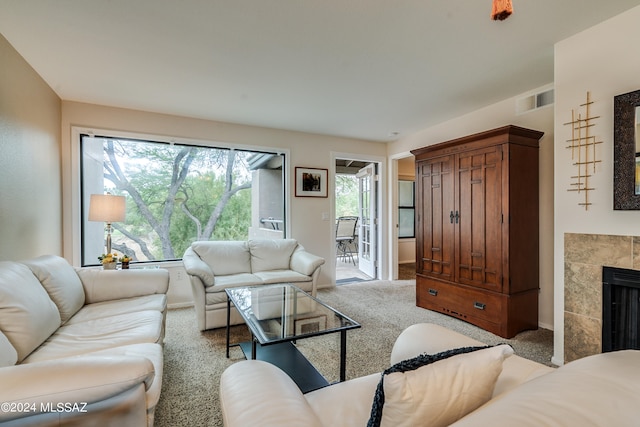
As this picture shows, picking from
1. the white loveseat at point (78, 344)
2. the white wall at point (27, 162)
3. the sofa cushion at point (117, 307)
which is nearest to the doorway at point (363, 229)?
the sofa cushion at point (117, 307)

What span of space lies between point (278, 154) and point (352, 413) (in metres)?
3.86

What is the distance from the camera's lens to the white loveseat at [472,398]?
0.53 meters

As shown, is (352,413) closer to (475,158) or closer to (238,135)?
(475,158)

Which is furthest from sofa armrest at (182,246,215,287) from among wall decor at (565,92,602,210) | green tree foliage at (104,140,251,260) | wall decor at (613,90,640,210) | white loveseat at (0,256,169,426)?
wall decor at (613,90,640,210)

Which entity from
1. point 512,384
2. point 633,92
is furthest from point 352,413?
point 633,92

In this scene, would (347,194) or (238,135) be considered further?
(347,194)

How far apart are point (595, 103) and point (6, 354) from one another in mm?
3583

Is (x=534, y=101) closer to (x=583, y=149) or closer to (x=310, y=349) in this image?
(x=583, y=149)

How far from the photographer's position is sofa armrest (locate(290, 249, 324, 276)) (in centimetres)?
337

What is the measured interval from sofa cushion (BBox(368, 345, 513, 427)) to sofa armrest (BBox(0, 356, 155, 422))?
0.82 m

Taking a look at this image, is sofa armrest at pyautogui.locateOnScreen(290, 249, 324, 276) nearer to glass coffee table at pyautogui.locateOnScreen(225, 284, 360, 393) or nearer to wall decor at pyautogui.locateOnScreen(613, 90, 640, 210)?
glass coffee table at pyautogui.locateOnScreen(225, 284, 360, 393)

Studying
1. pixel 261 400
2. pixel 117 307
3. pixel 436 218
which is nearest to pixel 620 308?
pixel 436 218

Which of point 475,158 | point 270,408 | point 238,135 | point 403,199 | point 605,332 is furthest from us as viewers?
point 403,199

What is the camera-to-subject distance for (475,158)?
2998 millimetres
